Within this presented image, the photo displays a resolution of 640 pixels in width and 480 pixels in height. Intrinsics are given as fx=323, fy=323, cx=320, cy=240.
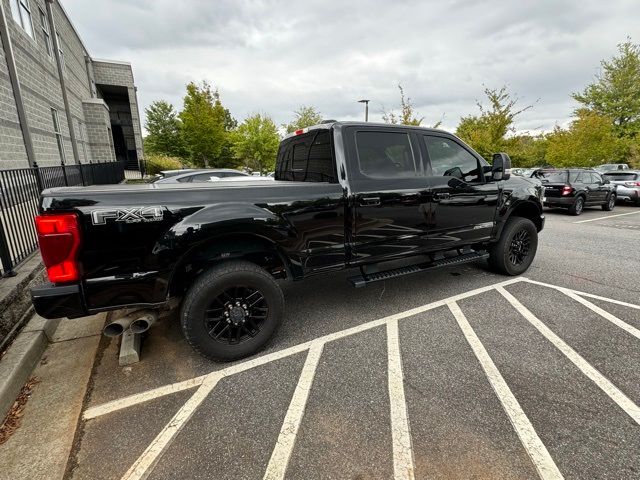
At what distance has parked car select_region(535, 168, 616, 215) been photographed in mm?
11312

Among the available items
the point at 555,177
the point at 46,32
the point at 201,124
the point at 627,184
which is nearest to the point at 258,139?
the point at 201,124

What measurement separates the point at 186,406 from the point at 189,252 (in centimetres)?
114

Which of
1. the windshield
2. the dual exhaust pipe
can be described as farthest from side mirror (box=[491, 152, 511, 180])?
the windshield

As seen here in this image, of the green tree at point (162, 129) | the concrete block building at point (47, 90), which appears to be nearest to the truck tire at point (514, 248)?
the concrete block building at point (47, 90)

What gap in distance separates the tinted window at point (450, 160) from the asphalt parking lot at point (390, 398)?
5.25ft

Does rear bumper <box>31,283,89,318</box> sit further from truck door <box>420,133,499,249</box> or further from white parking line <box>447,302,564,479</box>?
truck door <box>420,133,499,249</box>

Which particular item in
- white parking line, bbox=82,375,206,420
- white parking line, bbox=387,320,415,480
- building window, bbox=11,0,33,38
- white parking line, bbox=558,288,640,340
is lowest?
white parking line, bbox=82,375,206,420

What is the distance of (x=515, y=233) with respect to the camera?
186 inches

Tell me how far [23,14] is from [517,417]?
17.4m

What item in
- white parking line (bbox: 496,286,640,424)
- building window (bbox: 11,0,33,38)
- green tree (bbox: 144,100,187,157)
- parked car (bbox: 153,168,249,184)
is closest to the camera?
white parking line (bbox: 496,286,640,424)

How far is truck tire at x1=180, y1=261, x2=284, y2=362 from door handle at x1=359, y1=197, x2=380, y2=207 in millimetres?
1206

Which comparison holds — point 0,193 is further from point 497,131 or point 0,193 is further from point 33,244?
point 497,131

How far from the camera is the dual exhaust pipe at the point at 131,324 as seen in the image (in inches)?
99.3

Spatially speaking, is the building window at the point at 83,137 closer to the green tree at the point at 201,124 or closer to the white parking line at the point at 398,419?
the green tree at the point at 201,124
